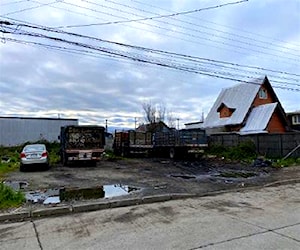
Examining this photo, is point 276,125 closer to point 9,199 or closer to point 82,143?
point 82,143

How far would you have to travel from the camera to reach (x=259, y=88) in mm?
38438

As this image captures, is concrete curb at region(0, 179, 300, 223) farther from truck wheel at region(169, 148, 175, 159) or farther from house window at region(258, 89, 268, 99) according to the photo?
house window at region(258, 89, 268, 99)

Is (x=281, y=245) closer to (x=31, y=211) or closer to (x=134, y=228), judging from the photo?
(x=134, y=228)

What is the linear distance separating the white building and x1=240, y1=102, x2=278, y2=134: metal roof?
69.6 ft

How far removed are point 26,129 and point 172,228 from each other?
35371 millimetres

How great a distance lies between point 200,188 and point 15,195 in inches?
235

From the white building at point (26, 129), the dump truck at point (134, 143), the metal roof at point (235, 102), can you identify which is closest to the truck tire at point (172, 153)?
the dump truck at point (134, 143)

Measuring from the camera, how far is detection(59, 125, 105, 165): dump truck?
2028cm

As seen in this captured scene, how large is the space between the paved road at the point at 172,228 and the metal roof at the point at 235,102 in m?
28.9

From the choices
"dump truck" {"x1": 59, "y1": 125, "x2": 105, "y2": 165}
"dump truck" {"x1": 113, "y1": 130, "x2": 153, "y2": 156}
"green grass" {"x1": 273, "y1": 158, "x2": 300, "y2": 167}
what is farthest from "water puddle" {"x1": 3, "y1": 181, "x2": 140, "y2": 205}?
"dump truck" {"x1": 113, "y1": 130, "x2": 153, "y2": 156}

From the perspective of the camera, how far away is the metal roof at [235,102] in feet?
122

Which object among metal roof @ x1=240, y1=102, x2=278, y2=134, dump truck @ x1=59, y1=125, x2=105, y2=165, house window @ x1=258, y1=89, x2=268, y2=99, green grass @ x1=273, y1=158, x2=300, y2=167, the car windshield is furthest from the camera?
house window @ x1=258, y1=89, x2=268, y2=99

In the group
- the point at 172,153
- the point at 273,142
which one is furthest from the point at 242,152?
the point at 172,153

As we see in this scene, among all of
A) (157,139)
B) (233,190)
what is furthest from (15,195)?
(157,139)
